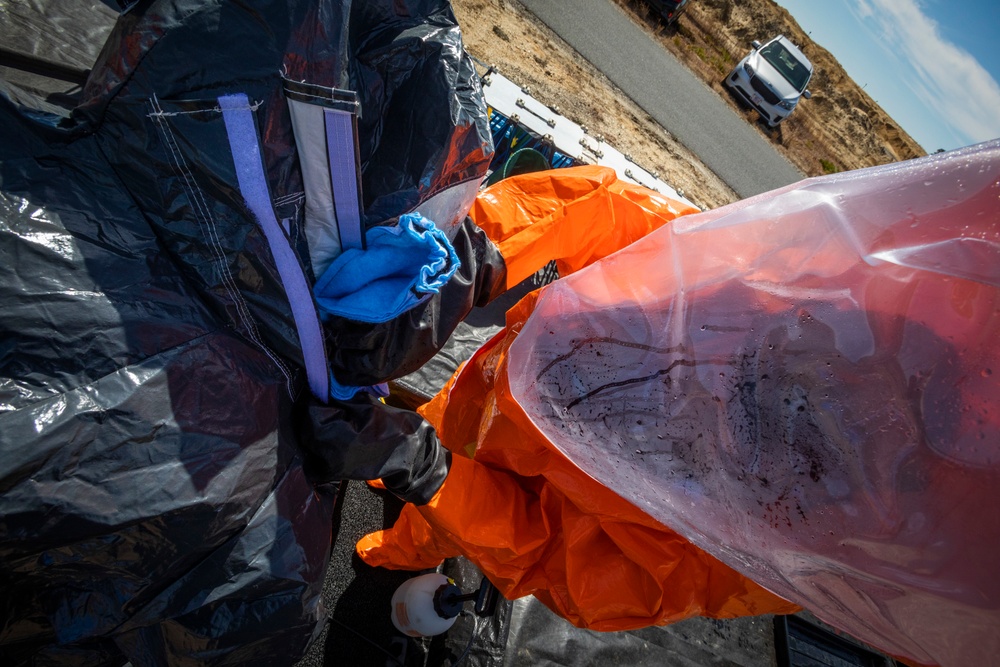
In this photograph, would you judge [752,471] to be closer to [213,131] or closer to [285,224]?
[285,224]

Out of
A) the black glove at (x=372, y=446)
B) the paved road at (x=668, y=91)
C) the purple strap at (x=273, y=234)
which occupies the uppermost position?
the paved road at (x=668, y=91)

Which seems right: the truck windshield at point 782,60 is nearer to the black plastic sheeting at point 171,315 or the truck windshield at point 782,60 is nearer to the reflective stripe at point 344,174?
the black plastic sheeting at point 171,315

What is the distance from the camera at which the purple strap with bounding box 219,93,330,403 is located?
2.51 feet

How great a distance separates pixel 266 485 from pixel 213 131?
0.67 metres

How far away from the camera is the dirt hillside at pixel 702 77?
17.1 feet

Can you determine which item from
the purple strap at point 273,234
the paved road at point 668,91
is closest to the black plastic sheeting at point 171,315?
the purple strap at point 273,234

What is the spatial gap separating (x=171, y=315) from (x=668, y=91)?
324 inches

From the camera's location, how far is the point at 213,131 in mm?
776

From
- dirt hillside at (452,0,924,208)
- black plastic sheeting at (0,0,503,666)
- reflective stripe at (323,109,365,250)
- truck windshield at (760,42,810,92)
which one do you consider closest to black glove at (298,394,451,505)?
black plastic sheeting at (0,0,503,666)

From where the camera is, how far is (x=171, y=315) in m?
0.87

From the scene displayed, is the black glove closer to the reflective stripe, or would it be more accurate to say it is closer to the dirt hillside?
the reflective stripe

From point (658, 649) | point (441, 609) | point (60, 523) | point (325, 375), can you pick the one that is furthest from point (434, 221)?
point (658, 649)

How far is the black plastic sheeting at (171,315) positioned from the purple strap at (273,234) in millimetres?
18

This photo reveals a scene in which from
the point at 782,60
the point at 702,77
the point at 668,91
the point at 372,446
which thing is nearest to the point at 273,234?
the point at 372,446
